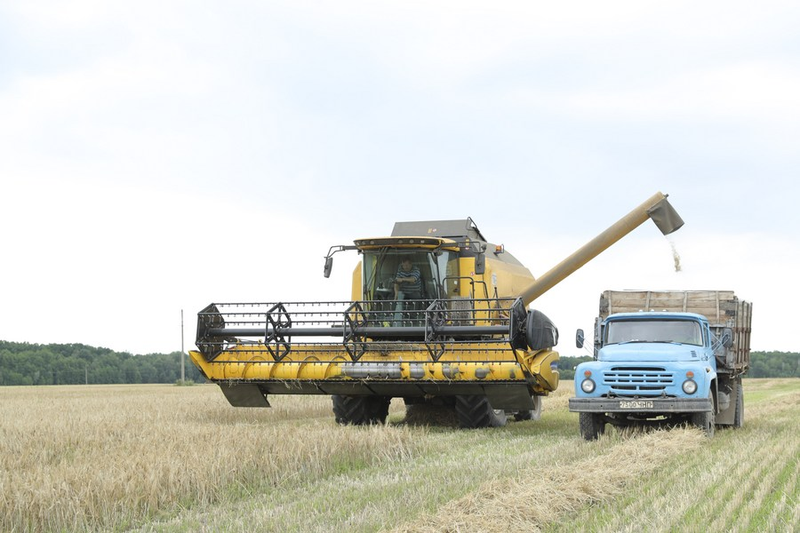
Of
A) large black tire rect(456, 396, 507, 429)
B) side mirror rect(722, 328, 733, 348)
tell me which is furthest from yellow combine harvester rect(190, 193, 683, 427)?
side mirror rect(722, 328, 733, 348)

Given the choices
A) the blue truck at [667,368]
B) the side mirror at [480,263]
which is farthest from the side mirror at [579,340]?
the side mirror at [480,263]

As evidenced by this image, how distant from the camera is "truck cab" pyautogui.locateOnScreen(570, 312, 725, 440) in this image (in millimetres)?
11094

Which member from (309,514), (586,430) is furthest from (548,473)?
(586,430)

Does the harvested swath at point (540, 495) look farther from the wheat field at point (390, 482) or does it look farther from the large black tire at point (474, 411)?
the large black tire at point (474, 411)

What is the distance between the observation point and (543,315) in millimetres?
12539

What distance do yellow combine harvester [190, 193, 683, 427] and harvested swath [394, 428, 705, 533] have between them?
132 inches

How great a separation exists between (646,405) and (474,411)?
2858 millimetres

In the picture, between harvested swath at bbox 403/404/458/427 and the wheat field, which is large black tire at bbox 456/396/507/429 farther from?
the wheat field

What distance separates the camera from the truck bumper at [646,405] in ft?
36.1

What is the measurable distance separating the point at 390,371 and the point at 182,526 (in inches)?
253

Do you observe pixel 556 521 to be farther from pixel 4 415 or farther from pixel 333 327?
pixel 4 415

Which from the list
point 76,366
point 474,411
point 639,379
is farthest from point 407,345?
point 76,366

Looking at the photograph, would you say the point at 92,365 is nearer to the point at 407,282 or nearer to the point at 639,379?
the point at 407,282

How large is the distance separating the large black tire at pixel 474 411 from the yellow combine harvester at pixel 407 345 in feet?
0.05
